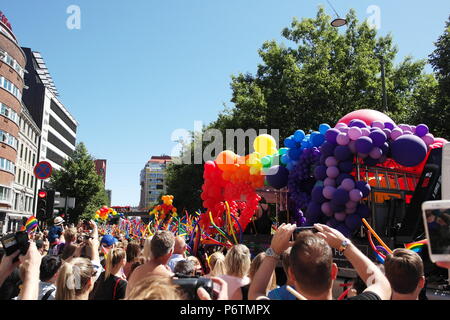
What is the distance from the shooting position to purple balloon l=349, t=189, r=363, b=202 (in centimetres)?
788

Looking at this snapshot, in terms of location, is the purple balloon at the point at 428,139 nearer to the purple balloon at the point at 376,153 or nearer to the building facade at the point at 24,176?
the purple balloon at the point at 376,153

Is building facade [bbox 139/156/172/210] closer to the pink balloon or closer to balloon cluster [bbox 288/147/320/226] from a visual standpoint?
balloon cluster [bbox 288/147/320/226]

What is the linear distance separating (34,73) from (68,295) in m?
63.7

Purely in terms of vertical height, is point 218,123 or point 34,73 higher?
point 34,73

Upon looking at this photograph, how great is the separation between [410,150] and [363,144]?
0.99 m

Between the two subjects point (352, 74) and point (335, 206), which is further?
point (352, 74)

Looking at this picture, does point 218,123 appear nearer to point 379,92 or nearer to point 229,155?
point 379,92

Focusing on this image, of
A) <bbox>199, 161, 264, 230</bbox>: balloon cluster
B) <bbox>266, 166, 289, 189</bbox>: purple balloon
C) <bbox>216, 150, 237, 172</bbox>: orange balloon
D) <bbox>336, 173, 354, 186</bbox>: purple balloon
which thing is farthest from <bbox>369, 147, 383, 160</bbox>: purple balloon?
<bbox>216, 150, 237, 172</bbox>: orange balloon

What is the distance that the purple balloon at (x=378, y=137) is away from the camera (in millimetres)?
8258

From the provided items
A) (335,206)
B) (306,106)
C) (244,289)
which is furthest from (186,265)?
(306,106)

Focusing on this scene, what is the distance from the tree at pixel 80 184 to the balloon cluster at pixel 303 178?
39146 mm

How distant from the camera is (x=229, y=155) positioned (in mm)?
13500

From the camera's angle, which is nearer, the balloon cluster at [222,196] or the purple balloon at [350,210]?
the purple balloon at [350,210]

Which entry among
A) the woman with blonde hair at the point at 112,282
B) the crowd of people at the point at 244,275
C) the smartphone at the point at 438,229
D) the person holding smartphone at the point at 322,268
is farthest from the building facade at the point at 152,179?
the smartphone at the point at 438,229
